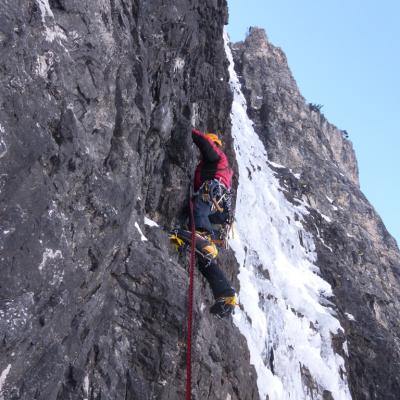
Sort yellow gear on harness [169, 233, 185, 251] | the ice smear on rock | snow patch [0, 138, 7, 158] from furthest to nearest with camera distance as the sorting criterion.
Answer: the ice smear on rock
yellow gear on harness [169, 233, 185, 251]
snow patch [0, 138, 7, 158]

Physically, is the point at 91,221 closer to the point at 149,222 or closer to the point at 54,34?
the point at 54,34

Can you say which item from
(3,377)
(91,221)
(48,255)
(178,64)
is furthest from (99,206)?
(178,64)

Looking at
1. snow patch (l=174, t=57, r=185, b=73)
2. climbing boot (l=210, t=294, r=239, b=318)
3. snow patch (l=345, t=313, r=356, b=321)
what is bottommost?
climbing boot (l=210, t=294, r=239, b=318)

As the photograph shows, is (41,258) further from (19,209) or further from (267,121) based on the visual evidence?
(267,121)

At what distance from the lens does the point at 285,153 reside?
26219 mm

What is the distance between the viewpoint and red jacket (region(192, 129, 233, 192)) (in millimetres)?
7391

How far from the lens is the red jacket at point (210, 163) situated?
7.39m

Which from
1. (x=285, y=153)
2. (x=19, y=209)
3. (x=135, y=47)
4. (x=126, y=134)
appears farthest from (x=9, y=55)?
(x=285, y=153)

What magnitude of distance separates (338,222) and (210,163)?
64.1 ft

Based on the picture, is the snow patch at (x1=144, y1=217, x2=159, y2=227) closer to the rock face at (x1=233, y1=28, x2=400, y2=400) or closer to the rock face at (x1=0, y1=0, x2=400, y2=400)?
the rock face at (x1=0, y1=0, x2=400, y2=400)

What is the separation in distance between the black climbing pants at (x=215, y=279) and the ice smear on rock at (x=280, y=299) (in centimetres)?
321

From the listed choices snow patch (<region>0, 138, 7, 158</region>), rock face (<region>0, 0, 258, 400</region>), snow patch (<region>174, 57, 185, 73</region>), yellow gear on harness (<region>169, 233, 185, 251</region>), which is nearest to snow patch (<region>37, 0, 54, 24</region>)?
rock face (<region>0, 0, 258, 400</region>)

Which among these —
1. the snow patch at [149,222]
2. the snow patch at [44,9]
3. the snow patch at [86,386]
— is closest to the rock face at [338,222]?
the snow patch at [149,222]

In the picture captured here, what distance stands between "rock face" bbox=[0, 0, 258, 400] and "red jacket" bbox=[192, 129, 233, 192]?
476 millimetres
